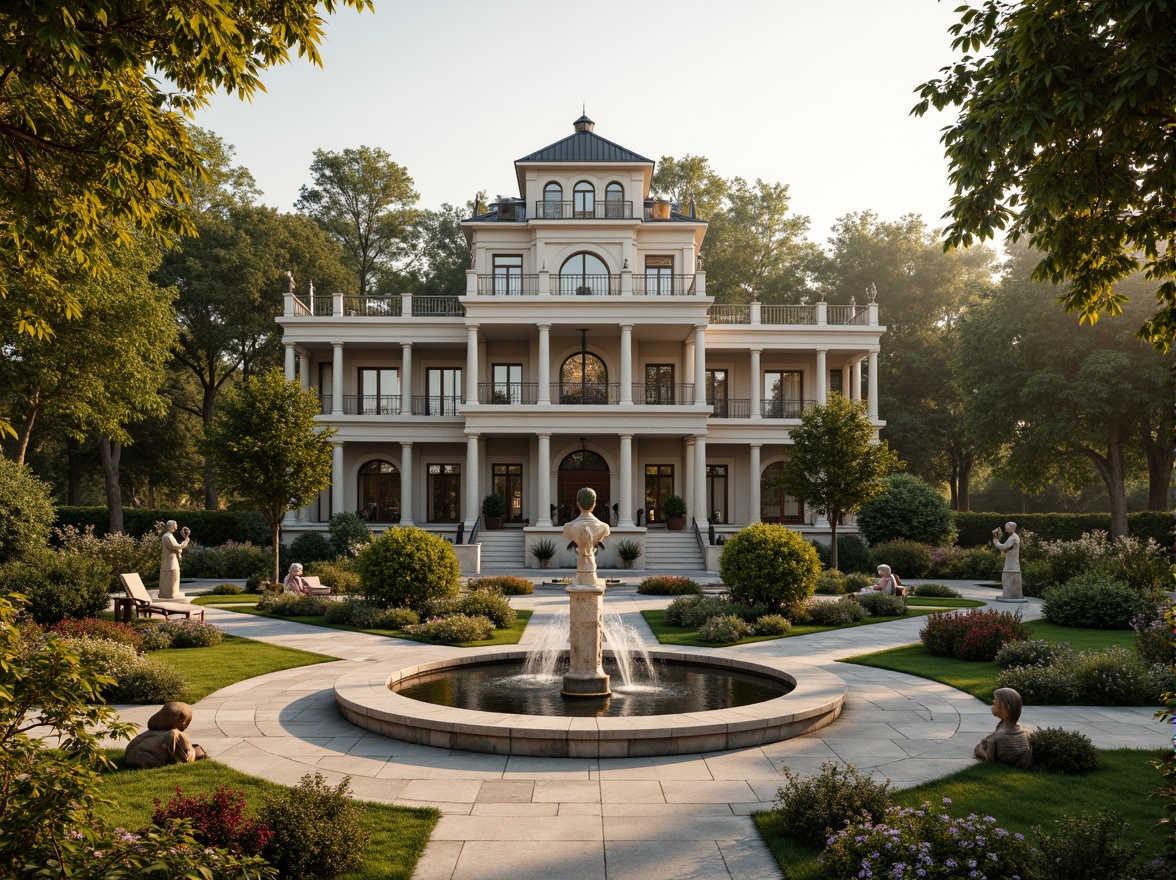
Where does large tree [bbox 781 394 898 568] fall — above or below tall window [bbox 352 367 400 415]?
below

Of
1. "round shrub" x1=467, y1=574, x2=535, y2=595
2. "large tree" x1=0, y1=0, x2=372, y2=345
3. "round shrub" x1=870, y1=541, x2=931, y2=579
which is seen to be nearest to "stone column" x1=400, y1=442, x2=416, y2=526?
"round shrub" x1=467, y1=574, x2=535, y2=595

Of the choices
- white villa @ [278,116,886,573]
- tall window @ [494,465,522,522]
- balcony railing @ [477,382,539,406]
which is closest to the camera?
white villa @ [278,116,886,573]

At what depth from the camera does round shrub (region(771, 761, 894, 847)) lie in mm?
6273

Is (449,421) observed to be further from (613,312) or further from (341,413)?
(613,312)

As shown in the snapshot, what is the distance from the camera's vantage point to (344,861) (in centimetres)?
579

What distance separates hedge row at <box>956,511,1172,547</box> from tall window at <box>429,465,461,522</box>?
2347 cm

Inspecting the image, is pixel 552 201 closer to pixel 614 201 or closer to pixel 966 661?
pixel 614 201

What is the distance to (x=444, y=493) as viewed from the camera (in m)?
39.7

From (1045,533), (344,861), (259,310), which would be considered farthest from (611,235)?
(344,861)

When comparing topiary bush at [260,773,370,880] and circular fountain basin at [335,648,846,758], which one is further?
circular fountain basin at [335,648,846,758]

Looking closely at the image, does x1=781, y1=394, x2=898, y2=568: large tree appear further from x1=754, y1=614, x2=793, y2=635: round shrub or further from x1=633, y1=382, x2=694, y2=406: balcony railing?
x1=633, y1=382, x2=694, y2=406: balcony railing

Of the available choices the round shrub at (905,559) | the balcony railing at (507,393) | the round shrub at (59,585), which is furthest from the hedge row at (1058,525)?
the round shrub at (59,585)

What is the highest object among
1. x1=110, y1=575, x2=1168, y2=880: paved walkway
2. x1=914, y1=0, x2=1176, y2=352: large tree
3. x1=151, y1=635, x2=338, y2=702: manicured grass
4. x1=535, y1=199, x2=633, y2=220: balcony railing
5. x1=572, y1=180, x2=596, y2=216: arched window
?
x1=572, y1=180, x2=596, y2=216: arched window

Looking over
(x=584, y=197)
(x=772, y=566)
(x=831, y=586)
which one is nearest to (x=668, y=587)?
(x=831, y=586)
